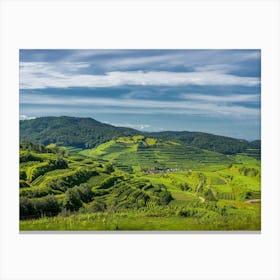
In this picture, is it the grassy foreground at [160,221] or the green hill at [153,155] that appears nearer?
the grassy foreground at [160,221]

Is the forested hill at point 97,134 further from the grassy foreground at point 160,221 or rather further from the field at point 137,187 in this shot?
the grassy foreground at point 160,221

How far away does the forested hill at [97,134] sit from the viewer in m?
7.15

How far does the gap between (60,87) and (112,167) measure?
128 centimetres

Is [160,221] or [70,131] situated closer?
[160,221]

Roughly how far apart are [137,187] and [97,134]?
906mm

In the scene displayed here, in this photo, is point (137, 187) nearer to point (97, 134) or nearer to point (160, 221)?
point (160, 221)

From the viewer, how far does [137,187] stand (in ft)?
23.5

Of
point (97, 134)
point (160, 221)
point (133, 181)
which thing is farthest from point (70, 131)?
point (160, 221)

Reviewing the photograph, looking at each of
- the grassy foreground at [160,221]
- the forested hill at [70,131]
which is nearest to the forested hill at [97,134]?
the forested hill at [70,131]

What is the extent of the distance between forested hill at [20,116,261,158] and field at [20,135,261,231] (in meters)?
0.07

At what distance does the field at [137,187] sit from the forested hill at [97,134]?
0.24ft

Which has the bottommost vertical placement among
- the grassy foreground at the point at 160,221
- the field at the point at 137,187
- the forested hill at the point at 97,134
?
the grassy foreground at the point at 160,221

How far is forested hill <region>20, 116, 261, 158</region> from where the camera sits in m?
7.15
